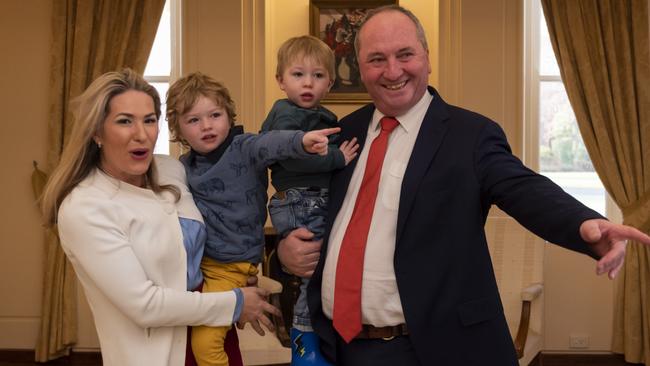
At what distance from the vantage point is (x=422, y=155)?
2100 millimetres

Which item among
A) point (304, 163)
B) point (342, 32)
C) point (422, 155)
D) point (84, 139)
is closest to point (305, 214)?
point (304, 163)

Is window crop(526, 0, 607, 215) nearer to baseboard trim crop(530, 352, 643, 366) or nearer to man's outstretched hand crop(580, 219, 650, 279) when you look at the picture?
baseboard trim crop(530, 352, 643, 366)

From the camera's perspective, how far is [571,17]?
17.1ft

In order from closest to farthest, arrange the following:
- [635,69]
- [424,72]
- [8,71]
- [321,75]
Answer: [424,72]
[321,75]
[635,69]
[8,71]

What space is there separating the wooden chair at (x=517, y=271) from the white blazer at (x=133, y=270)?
2422 mm

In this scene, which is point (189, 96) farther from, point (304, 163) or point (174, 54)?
point (174, 54)

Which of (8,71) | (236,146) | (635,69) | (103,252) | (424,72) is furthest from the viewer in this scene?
(8,71)

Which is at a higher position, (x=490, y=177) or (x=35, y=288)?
(x=490, y=177)

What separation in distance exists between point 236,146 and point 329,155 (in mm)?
313

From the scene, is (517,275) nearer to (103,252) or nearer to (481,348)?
(481,348)

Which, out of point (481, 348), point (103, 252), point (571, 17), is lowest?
point (481, 348)

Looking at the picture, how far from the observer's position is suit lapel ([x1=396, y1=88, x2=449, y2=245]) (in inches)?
81.0

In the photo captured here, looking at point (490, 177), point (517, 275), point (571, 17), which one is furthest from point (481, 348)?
point (571, 17)

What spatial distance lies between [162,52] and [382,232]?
12.9ft
